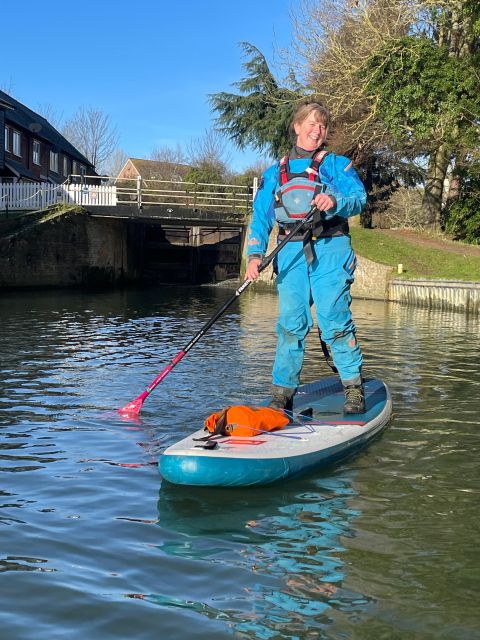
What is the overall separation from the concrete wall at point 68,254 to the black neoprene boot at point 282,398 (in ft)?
73.1

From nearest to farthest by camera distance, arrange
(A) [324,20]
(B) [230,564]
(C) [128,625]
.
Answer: (C) [128,625]
(B) [230,564]
(A) [324,20]

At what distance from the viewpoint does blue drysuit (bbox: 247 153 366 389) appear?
570 cm

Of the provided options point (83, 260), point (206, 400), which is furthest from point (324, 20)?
point (206, 400)

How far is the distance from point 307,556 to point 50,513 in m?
1.52

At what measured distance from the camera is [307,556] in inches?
142

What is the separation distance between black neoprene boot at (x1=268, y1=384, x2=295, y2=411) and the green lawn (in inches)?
760

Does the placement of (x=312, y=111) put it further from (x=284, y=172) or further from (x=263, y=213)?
(x=263, y=213)

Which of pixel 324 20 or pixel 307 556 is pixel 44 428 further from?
pixel 324 20

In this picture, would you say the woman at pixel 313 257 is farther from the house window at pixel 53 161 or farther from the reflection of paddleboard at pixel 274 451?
the house window at pixel 53 161

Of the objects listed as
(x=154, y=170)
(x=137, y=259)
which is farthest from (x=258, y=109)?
(x=154, y=170)

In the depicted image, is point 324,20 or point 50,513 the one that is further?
point 324,20

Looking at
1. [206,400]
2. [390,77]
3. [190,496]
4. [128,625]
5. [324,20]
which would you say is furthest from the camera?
[324,20]

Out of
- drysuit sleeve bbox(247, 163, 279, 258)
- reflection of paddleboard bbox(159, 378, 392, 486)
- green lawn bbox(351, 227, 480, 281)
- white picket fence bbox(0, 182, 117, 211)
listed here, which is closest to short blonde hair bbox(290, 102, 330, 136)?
drysuit sleeve bbox(247, 163, 279, 258)

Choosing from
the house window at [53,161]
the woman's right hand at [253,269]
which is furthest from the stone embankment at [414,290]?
the house window at [53,161]
